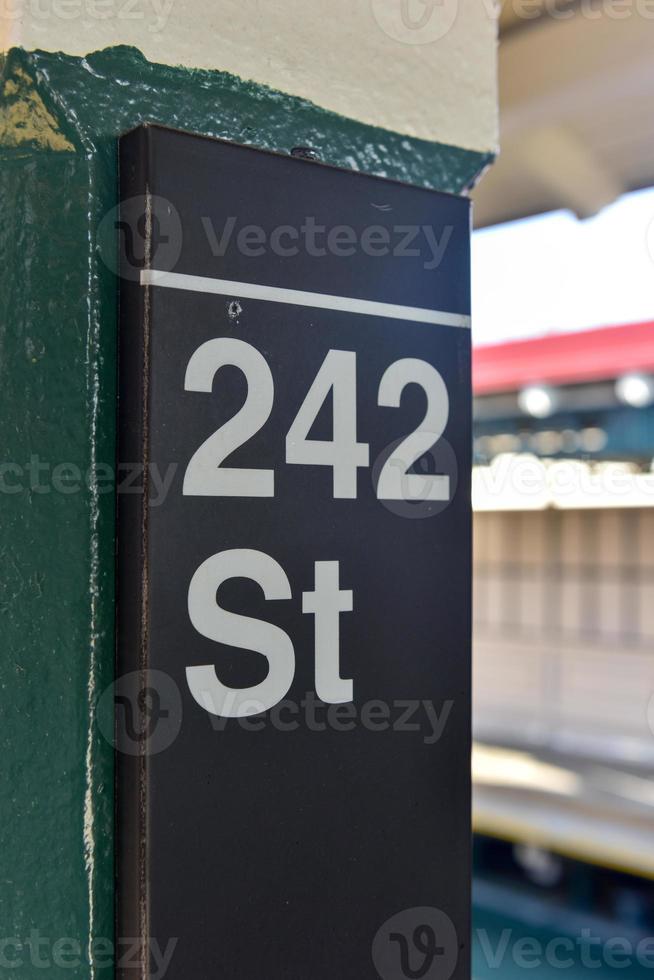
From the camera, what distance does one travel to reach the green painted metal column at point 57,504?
636 millimetres

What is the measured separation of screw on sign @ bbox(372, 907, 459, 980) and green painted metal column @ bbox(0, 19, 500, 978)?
223 mm

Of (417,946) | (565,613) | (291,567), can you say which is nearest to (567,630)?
(565,613)

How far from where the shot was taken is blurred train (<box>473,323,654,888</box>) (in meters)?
5.21

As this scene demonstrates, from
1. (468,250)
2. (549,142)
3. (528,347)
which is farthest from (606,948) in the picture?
(468,250)

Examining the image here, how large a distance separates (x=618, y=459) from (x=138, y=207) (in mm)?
5205

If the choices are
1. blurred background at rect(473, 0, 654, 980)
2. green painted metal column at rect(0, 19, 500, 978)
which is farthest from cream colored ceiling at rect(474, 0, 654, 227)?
green painted metal column at rect(0, 19, 500, 978)

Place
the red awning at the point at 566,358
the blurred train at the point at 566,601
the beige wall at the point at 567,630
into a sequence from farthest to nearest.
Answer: the beige wall at the point at 567,630 < the blurred train at the point at 566,601 < the red awning at the point at 566,358

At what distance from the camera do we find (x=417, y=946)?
75cm

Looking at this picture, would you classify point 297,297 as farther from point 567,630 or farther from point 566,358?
point 567,630

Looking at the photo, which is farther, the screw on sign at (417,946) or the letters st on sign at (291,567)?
the screw on sign at (417,946)

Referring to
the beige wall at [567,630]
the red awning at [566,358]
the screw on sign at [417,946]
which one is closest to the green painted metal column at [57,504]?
the screw on sign at [417,946]

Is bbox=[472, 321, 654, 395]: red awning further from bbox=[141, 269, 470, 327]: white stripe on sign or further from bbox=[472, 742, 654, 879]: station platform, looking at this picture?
bbox=[141, 269, 470, 327]: white stripe on sign

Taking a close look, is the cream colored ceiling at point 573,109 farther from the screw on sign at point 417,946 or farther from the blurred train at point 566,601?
the screw on sign at point 417,946

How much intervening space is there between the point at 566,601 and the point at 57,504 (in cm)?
611
